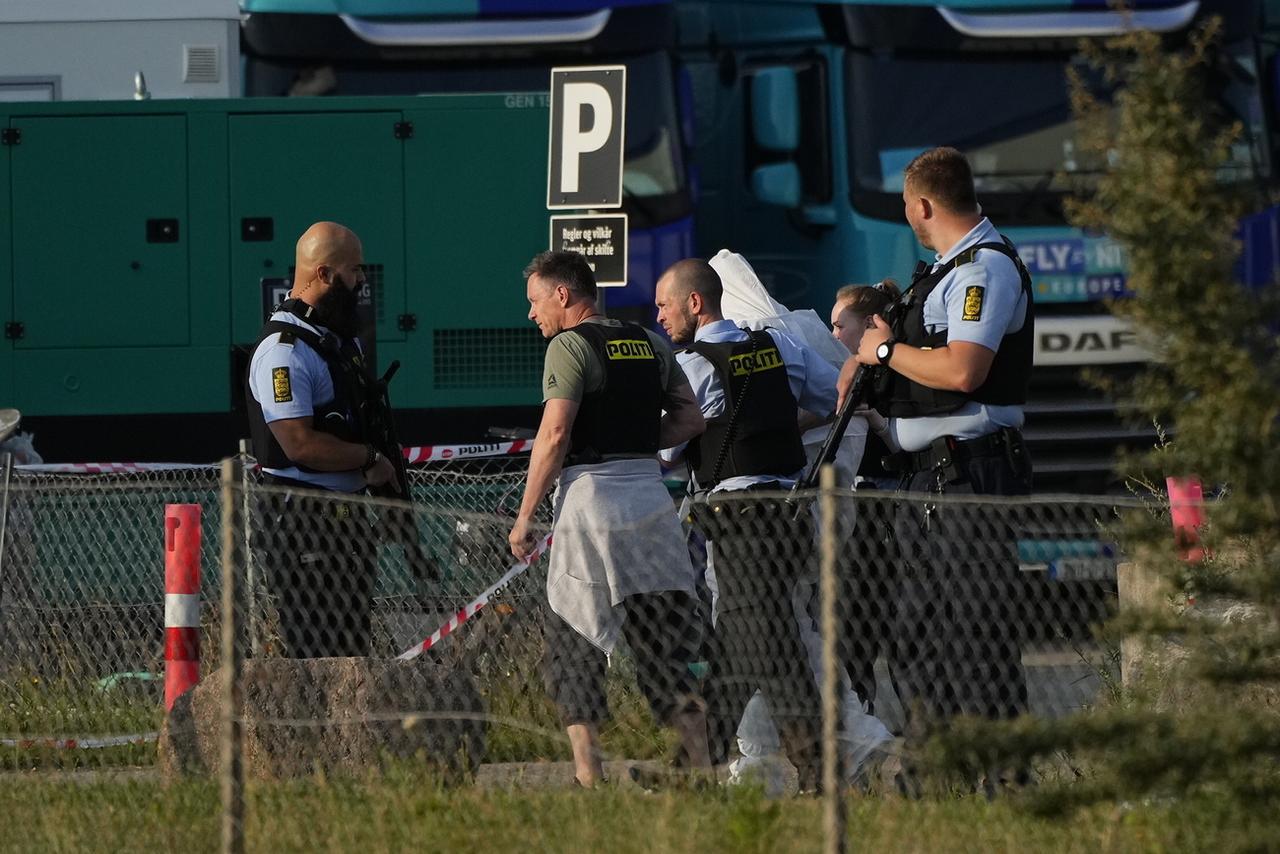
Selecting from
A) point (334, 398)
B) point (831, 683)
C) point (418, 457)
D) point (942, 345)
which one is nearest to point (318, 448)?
point (334, 398)

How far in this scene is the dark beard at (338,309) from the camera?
22.5 feet

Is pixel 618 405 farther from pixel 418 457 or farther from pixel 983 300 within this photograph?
pixel 418 457

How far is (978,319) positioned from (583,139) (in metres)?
3.98

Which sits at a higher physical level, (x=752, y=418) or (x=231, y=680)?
(x=752, y=418)

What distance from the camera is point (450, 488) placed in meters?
9.73

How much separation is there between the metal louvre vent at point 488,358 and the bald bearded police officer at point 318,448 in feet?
12.7

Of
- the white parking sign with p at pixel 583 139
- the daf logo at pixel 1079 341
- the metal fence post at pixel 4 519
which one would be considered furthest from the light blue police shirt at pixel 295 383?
the daf logo at pixel 1079 341

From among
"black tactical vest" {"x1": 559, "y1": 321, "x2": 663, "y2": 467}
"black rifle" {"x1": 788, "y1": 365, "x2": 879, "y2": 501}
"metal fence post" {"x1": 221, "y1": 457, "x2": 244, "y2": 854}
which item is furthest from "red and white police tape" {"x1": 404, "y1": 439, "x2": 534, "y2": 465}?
"metal fence post" {"x1": 221, "y1": 457, "x2": 244, "y2": 854}

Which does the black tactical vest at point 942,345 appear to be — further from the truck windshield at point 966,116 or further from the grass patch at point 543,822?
the truck windshield at point 966,116

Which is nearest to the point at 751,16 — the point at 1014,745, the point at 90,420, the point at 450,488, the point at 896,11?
the point at 896,11

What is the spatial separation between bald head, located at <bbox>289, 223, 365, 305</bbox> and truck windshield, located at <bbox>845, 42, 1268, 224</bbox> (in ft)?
16.0

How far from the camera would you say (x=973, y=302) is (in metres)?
5.98

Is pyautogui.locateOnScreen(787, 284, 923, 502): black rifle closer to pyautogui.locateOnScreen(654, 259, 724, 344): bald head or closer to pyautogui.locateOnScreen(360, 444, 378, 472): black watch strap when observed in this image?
pyautogui.locateOnScreen(654, 259, 724, 344): bald head

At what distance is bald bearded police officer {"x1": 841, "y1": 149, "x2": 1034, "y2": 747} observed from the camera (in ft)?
19.2
